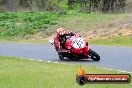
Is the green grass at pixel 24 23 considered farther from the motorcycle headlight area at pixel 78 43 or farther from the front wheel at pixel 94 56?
the front wheel at pixel 94 56

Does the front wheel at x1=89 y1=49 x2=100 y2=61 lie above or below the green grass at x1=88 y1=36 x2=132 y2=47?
above

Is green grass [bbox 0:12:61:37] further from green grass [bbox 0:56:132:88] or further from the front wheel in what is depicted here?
green grass [bbox 0:56:132:88]

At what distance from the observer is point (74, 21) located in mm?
39031

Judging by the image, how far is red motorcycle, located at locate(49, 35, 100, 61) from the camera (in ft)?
56.1

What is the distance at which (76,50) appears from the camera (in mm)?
17109

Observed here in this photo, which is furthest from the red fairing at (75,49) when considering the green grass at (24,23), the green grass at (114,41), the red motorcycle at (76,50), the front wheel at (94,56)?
the green grass at (24,23)

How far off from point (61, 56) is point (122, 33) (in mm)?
14839

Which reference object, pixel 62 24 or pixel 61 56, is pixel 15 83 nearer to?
pixel 61 56

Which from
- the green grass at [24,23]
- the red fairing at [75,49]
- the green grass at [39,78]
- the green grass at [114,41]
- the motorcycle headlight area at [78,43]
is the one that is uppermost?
the green grass at [39,78]

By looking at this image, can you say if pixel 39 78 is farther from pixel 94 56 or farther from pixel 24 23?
pixel 24 23

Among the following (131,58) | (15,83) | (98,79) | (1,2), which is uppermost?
(98,79)

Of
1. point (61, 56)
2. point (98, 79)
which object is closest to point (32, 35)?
point (61, 56)

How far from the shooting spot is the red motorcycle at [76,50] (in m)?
17.1

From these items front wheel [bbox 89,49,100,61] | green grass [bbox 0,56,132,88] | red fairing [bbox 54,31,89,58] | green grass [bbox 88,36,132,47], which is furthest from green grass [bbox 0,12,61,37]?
green grass [bbox 0,56,132,88]
